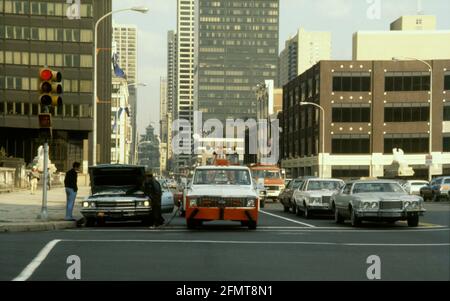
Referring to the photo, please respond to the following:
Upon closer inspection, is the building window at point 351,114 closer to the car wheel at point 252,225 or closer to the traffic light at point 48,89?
the car wheel at point 252,225

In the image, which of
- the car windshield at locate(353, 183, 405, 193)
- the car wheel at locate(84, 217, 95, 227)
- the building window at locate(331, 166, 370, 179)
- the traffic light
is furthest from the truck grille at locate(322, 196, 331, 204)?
the building window at locate(331, 166, 370, 179)

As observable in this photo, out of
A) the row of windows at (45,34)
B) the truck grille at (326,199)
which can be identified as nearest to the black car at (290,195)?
the truck grille at (326,199)

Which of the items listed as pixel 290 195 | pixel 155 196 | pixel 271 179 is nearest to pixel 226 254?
pixel 155 196

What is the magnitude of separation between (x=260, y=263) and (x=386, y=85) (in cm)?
7408

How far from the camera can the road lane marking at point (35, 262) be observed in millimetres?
9087

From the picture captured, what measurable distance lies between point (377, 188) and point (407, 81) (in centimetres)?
6312

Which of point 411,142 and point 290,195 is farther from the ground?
point 411,142

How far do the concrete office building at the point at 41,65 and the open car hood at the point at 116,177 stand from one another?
65.8 metres

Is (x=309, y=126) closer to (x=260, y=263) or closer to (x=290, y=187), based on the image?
(x=290, y=187)

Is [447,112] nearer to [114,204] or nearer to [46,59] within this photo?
[46,59]

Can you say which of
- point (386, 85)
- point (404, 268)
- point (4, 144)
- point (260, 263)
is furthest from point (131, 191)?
point (4, 144)

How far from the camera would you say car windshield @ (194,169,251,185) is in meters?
19.4

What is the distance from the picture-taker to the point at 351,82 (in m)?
82.8
